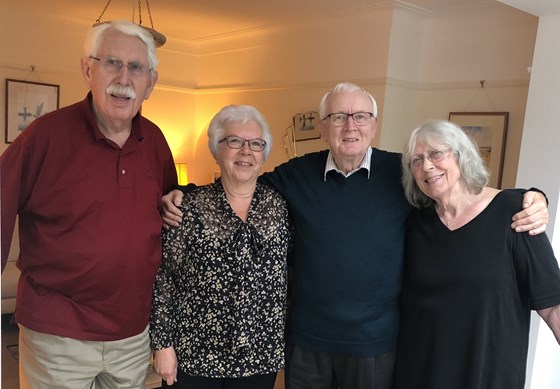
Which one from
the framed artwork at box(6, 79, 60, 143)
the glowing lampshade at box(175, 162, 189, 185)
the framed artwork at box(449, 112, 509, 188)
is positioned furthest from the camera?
the glowing lampshade at box(175, 162, 189, 185)

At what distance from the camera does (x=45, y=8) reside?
14.4 feet

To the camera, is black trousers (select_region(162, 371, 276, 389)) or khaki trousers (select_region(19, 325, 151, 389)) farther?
black trousers (select_region(162, 371, 276, 389))

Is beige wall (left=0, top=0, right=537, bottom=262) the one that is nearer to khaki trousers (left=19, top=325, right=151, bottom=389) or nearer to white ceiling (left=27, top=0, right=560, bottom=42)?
white ceiling (left=27, top=0, right=560, bottom=42)

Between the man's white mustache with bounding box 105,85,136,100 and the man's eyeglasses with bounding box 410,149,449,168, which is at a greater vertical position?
the man's white mustache with bounding box 105,85,136,100

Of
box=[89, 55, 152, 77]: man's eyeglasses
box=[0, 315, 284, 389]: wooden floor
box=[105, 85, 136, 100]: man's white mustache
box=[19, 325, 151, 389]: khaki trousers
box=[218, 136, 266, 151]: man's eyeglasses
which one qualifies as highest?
box=[89, 55, 152, 77]: man's eyeglasses

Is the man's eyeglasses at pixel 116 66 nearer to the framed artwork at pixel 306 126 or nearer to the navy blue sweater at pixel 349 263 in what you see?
the navy blue sweater at pixel 349 263

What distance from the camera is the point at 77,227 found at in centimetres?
143

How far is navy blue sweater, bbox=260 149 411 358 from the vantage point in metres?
1.64

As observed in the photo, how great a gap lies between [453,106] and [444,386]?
8.23 feet

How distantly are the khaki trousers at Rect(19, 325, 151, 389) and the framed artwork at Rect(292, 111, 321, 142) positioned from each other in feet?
9.49

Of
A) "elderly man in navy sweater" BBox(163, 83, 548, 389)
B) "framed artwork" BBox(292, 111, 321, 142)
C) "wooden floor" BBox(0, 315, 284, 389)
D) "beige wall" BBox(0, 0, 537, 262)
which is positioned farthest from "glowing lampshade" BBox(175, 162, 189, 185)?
"elderly man in navy sweater" BBox(163, 83, 548, 389)

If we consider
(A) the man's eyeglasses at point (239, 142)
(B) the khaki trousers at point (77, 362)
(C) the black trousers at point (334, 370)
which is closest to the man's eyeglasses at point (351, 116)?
(A) the man's eyeglasses at point (239, 142)

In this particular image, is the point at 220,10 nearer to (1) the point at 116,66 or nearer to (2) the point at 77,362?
(1) the point at 116,66

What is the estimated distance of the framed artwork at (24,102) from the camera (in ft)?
14.6
